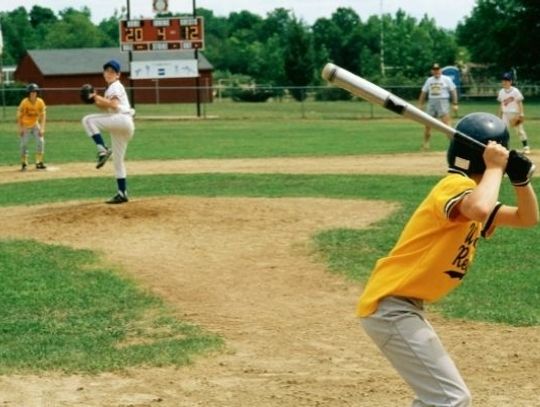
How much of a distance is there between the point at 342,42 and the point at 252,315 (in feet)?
317

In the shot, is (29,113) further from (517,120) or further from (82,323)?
(82,323)

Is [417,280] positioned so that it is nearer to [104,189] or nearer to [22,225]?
[22,225]

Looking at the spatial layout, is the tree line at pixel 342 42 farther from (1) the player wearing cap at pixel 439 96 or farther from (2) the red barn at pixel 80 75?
(1) the player wearing cap at pixel 439 96

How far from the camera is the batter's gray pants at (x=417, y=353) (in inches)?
190

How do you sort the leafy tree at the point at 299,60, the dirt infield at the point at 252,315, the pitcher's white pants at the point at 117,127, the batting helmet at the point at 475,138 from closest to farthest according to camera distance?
1. the batting helmet at the point at 475,138
2. the dirt infield at the point at 252,315
3. the pitcher's white pants at the point at 117,127
4. the leafy tree at the point at 299,60

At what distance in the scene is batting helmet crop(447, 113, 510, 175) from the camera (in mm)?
4883

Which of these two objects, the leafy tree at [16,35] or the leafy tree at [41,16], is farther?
the leafy tree at [41,16]

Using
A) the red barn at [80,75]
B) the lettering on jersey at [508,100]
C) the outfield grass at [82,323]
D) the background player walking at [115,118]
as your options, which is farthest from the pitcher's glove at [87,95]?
the red barn at [80,75]

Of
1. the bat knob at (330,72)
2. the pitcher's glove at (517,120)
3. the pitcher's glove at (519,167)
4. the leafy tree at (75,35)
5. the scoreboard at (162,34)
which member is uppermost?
the leafy tree at (75,35)

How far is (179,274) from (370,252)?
2.25 meters

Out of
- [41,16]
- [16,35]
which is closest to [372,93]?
[16,35]

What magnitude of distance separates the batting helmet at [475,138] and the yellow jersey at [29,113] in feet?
59.7

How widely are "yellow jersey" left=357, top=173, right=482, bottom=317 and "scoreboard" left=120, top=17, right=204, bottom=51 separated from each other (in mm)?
36043

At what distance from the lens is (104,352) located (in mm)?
7617
